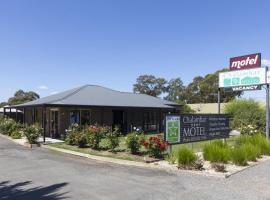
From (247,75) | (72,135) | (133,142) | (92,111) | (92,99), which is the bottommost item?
(72,135)

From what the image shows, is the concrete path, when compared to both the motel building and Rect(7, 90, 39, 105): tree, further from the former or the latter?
Rect(7, 90, 39, 105): tree

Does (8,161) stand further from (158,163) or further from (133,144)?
(158,163)

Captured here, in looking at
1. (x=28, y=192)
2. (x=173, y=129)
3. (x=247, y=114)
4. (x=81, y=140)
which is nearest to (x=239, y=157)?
(x=173, y=129)

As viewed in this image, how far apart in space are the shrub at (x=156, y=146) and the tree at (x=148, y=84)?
72292mm

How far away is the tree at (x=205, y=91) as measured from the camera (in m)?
71.7

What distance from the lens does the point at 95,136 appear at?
57.1 feet

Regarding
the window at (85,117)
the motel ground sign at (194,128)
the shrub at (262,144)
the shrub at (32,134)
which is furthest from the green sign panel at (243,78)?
the shrub at (32,134)

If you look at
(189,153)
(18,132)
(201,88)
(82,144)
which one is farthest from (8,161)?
(201,88)

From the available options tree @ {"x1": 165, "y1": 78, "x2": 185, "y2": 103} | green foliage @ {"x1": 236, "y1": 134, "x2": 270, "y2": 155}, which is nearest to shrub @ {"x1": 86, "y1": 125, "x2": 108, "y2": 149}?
green foliage @ {"x1": 236, "y1": 134, "x2": 270, "y2": 155}

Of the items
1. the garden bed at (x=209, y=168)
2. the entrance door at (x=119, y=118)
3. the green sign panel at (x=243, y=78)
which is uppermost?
the green sign panel at (x=243, y=78)

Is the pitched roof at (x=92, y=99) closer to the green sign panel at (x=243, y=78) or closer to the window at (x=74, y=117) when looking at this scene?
the window at (x=74, y=117)

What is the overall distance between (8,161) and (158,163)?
6.27 metres

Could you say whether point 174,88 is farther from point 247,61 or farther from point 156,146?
point 156,146

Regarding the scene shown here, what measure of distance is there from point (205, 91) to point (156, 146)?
213ft
